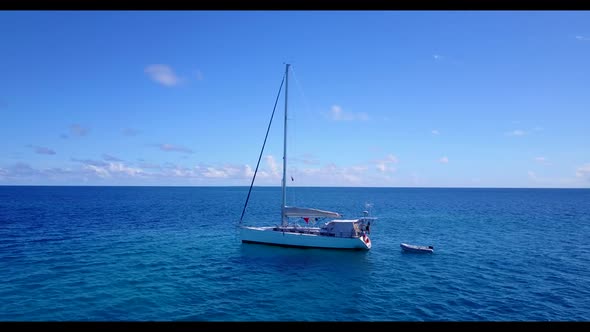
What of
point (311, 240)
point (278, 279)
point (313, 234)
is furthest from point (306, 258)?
point (278, 279)

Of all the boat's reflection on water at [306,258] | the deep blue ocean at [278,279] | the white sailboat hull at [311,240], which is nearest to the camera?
the deep blue ocean at [278,279]

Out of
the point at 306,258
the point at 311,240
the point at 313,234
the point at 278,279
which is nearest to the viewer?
the point at 278,279

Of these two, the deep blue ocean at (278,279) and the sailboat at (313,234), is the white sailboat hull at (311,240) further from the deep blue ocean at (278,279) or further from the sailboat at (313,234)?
the deep blue ocean at (278,279)

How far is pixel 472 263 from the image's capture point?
32781mm

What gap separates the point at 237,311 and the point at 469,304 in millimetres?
15749

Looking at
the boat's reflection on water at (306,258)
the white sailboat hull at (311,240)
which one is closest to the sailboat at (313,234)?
the white sailboat hull at (311,240)

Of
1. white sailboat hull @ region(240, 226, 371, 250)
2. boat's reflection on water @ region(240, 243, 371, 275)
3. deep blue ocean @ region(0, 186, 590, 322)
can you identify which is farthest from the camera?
white sailboat hull @ region(240, 226, 371, 250)

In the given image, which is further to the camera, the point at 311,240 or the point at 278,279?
the point at 311,240

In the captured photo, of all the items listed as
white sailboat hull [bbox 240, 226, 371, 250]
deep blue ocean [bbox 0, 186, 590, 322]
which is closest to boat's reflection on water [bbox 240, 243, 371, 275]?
deep blue ocean [bbox 0, 186, 590, 322]

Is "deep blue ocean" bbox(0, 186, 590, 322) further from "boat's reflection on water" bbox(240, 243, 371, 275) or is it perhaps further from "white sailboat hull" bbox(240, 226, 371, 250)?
"white sailboat hull" bbox(240, 226, 371, 250)

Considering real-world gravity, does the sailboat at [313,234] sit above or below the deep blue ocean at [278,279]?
above

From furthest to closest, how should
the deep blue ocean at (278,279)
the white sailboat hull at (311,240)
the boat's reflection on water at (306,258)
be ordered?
the white sailboat hull at (311,240), the boat's reflection on water at (306,258), the deep blue ocean at (278,279)

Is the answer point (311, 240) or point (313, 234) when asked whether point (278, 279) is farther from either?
point (313, 234)
